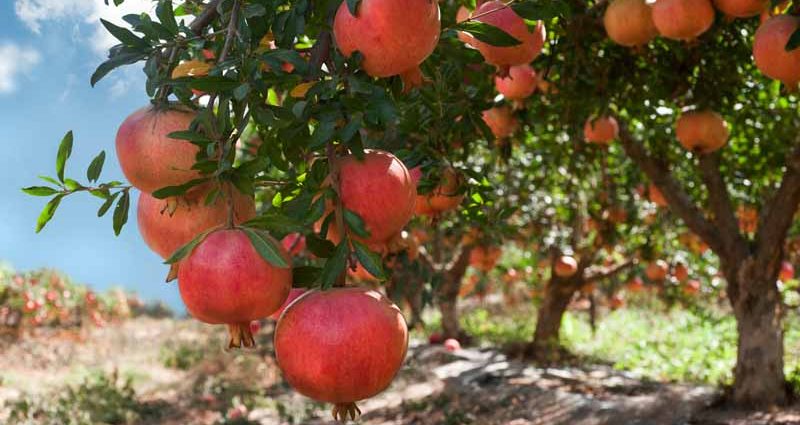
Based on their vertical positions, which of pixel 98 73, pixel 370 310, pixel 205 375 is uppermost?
pixel 98 73

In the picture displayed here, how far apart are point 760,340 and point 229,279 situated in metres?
4.56

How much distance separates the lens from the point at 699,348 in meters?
9.99

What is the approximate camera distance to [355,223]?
105 cm

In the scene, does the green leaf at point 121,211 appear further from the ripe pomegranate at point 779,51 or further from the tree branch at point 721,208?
the tree branch at point 721,208

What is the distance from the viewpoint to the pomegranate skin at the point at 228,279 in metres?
1.03

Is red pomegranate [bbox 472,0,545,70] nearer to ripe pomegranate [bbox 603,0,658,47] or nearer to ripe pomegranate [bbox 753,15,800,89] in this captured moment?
ripe pomegranate [bbox 753,15,800,89]

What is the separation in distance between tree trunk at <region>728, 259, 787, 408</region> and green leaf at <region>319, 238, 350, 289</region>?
436 centimetres

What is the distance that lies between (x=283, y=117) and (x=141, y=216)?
287 millimetres

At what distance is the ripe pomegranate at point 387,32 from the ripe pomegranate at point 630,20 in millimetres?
1571

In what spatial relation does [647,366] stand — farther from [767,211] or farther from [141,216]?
[141,216]

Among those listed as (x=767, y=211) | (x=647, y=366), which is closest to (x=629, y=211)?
(x=767, y=211)

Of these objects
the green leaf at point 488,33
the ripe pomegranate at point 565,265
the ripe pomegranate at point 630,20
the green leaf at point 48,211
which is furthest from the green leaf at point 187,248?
the ripe pomegranate at point 565,265

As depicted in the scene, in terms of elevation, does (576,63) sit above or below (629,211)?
above

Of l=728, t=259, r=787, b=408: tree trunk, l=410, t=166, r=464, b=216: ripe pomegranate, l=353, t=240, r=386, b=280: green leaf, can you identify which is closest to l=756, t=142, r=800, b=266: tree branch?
l=728, t=259, r=787, b=408: tree trunk
